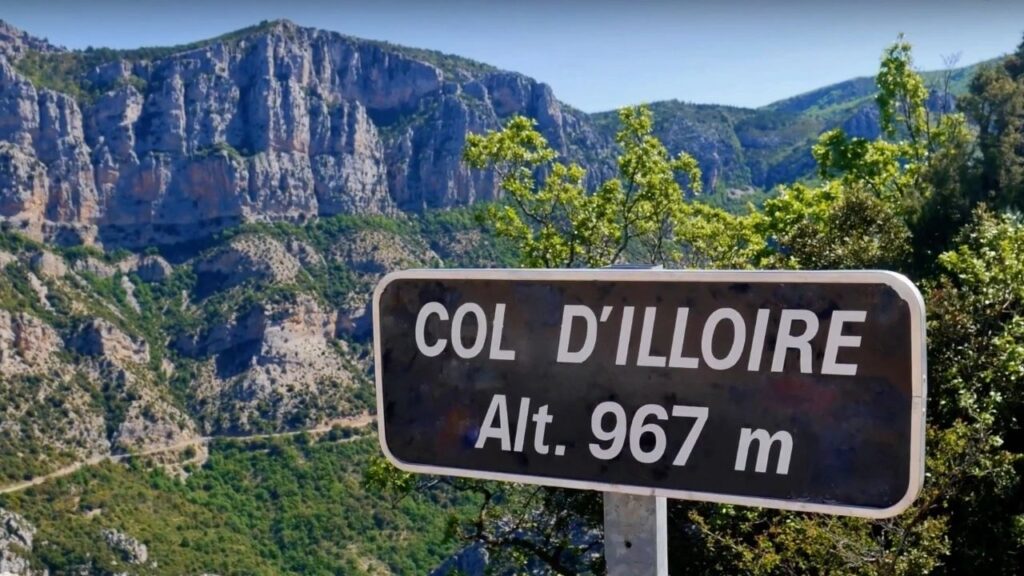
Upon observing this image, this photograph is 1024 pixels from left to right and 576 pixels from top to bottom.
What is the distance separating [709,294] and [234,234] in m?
124

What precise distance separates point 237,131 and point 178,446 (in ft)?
201

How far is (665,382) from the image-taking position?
1.92m

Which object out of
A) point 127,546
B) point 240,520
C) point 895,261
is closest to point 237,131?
point 240,520

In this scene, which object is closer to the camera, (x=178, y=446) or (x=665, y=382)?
(x=665, y=382)

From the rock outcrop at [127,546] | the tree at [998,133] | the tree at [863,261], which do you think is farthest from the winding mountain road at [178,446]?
the tree at [998,133]

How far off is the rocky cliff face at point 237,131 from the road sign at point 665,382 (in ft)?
408

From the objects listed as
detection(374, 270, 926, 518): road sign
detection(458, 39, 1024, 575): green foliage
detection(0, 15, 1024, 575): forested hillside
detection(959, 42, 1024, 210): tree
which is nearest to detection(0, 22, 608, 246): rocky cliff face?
detection(0, 15, 1024, 575): forested hillside

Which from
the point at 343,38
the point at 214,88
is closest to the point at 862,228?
the point at 214,88

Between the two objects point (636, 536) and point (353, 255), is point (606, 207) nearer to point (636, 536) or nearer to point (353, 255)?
point (636, 536)

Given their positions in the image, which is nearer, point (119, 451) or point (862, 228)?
point (862, 228)

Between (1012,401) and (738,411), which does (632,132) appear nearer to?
(1012,401)

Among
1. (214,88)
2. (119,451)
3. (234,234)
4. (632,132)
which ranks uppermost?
(214,88)

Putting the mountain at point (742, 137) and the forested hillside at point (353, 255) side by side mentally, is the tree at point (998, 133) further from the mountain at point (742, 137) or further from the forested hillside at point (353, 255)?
the mountain at point (742, 137)

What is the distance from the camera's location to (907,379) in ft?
5.60
